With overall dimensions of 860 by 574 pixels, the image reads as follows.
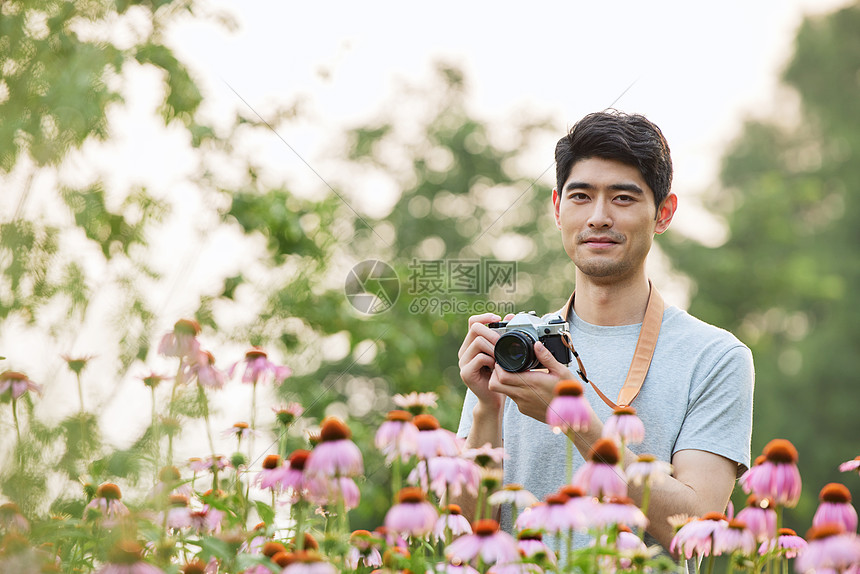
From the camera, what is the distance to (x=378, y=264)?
395cm

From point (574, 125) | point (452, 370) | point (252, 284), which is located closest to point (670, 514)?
point (574, 125)

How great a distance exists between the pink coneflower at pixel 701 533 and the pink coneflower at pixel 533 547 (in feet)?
0.54

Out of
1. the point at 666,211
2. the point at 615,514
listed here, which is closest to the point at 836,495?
the point at 615,514

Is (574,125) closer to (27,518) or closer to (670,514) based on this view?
(670,514)

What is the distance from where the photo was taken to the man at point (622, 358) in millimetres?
1536

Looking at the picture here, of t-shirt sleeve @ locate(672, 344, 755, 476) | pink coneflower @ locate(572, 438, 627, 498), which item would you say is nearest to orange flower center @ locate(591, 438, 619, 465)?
pink coneflower @ locate(572, 438, 627, 498)

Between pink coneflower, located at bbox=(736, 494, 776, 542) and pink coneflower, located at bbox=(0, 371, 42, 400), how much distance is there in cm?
90

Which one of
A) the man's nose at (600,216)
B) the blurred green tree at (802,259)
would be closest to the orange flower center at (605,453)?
the man's nose at (600,216)

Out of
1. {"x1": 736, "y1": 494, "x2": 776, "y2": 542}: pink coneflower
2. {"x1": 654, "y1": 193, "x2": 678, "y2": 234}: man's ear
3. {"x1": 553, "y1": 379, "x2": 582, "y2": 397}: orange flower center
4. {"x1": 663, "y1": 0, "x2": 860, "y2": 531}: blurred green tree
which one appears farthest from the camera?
{"x1": 663, "y1": 0, "x2": 860, "y2": 531}: blurred green tree

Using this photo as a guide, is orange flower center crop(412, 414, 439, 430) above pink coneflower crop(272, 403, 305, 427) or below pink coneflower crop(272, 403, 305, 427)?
below

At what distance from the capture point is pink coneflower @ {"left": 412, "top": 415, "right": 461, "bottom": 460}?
0.92 meters

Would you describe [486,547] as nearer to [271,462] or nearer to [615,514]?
[615,514]

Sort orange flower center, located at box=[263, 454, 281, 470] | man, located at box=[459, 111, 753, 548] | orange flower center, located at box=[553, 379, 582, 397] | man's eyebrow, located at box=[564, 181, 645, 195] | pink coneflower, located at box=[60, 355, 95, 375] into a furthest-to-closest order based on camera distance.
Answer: man's eyebrow, located at box=[564, 181, 645, 195]
man, located at box=[459, 111, 753, 548]
pink coneflower, located at box=[60, 355, 95, 375]
orange flower center, located at box=[263, 454, 281, 470]
orange flower center, located at box=[553, 379, 582, 397]

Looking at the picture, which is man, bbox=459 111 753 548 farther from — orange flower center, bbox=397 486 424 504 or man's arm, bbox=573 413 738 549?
orange flower center, bbox=397 486 424 504
